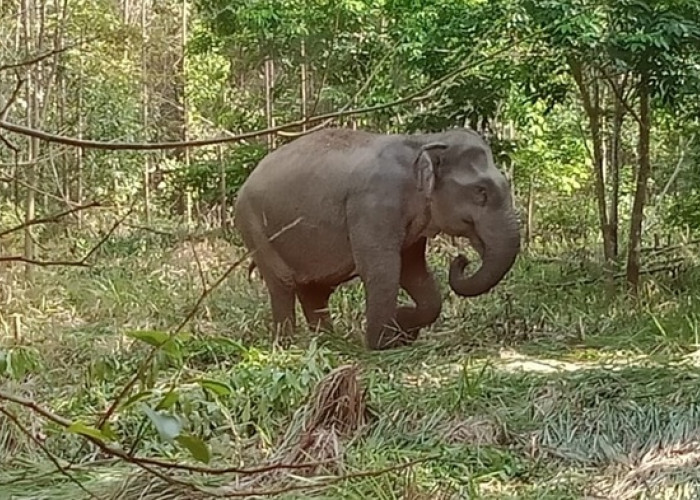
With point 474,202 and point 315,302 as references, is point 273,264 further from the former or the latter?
point 474,202

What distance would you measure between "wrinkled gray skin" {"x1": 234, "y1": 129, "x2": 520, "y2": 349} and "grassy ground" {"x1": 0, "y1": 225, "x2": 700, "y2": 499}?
0.22 m

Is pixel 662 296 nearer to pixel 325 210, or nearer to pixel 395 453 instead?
pixel 325 210

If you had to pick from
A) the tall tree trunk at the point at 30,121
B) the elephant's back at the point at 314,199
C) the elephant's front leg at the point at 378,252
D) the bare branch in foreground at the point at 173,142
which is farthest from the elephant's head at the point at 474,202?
the bare branch in foreground at the point at 173,142

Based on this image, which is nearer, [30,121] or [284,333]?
[284,333]

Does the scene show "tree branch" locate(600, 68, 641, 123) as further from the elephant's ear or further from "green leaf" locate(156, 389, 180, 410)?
"green leaf" locate(156, 389, 180, 410)

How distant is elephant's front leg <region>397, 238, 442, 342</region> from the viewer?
5.55 meters

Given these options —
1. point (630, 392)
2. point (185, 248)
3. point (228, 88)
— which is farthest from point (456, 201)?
point (228, 88)

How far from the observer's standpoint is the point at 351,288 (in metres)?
6.92

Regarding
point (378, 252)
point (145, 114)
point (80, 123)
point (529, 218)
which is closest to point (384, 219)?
point (378, 252)

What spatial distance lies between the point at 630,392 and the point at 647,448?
17.4 inches

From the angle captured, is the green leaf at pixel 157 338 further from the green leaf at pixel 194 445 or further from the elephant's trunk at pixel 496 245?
the elephant's trunk at pixel 496 245

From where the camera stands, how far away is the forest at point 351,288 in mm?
A: 1862

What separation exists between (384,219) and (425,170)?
0.93ft

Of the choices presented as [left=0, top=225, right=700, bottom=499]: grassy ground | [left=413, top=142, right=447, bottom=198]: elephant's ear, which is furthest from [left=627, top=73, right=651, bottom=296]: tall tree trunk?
[left=413, top=142, right=447, bottom=198]: elephant's ear
